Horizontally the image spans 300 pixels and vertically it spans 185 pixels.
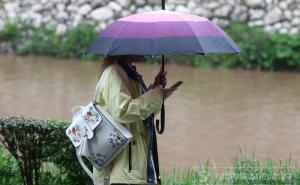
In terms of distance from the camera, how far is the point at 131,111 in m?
3.63

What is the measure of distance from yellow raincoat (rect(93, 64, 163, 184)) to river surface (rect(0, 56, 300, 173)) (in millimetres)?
3248

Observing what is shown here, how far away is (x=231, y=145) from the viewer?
26.8 ft

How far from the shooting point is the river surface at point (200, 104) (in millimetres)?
8039

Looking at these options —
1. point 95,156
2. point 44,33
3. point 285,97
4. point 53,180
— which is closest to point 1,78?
point 44,33

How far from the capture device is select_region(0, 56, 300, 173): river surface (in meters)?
8.04

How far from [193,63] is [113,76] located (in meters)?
10.8

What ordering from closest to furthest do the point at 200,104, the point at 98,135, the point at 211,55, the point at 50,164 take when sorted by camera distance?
1. the point at 98,135
2. the point at 50,164
3. the point at 200,104
4. the point at 211,55

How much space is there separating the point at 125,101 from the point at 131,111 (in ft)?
0.22

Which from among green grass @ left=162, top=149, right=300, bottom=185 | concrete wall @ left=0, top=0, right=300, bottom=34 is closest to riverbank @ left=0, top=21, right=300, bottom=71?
concrete wall @ left=0, top=0, right=300, bottom=34

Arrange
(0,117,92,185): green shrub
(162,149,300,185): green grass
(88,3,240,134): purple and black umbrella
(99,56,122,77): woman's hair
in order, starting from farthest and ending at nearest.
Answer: (162,149,300,185): green grass
(0,117,92,185): green shrub
(99,56,122,77): woman's hair
(88,3,240,134): purple and black umbrella

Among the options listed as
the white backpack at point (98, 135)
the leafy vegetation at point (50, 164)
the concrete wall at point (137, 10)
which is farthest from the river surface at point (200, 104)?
the white backpack at point (98, 135)

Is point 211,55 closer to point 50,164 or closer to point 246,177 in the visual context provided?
point 246,177

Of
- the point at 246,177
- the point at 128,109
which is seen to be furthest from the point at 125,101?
the point at 246,177

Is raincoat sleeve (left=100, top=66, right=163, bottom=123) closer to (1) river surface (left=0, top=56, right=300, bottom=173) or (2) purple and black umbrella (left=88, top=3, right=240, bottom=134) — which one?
(2) purple and black umbrella (left=88, top=3, right=240, bottom=134)
